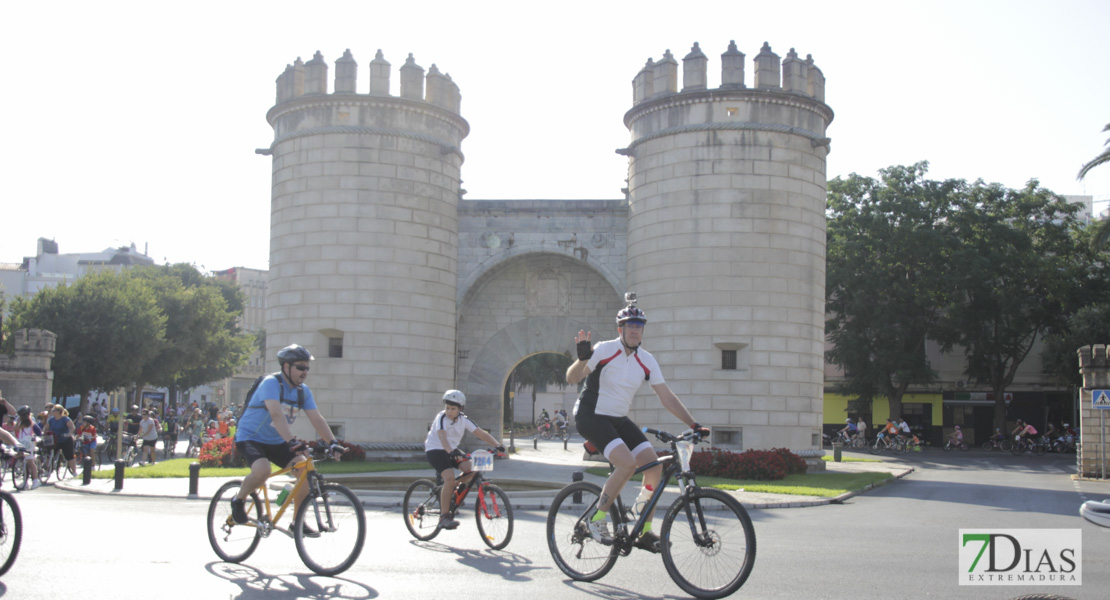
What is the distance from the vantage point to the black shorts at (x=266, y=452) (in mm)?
8188

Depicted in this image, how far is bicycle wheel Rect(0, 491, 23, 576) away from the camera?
7402 mm

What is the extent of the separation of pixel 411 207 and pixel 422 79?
132 inches

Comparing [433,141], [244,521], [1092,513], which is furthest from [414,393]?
[1092,513]

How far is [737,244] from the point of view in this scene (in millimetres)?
22203

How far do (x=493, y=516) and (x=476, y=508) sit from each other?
0.20 m

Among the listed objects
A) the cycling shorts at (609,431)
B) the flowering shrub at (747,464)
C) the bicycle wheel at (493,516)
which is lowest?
the flowering shrub at (747,464)

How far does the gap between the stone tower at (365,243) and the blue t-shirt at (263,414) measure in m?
14.6

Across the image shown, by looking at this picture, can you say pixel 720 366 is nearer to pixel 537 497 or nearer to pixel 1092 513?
pixel 537 497

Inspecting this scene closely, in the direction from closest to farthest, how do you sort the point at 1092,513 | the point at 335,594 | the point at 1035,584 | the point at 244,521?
the point at 1092,513 → the point at 335,594 → the point at 1035,584 → the point at 244,521

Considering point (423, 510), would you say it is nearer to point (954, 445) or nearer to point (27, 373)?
point (27, 373)

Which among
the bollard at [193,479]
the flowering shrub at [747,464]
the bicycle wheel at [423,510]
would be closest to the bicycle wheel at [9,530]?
the bicycle wheel at [423,510]

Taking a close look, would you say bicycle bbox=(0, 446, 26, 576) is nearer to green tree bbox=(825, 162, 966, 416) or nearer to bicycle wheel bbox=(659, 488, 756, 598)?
bicycle wheel bbox=(659, 488, 756, 598)

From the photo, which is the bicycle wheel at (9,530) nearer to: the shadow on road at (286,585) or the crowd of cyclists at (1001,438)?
the shadow on road at (286,585)

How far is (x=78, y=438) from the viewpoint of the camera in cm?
2481
